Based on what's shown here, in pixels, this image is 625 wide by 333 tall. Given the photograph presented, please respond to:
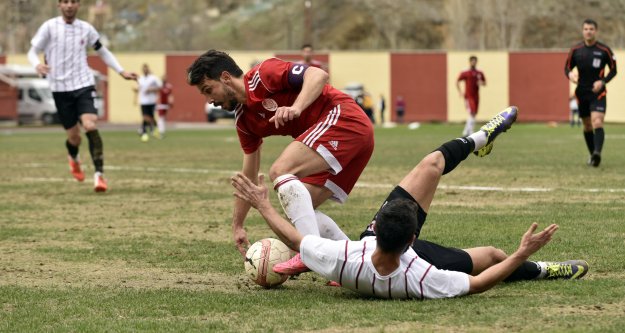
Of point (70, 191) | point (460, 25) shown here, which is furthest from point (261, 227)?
point (460, 25)

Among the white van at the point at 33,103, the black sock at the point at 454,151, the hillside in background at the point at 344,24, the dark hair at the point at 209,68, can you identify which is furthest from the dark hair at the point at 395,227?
the hillside in background at the point at 344,24

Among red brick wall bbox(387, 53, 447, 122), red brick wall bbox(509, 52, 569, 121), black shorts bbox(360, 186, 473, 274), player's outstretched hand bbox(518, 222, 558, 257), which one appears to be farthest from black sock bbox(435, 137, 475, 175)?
red brick wall bbox(387, 53, 447, 122)

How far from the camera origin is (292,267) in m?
A: 6.83

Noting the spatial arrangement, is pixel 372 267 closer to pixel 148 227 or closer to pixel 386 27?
pixel 148 227

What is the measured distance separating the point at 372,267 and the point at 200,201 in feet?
22.7

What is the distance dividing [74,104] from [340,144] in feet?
25.5

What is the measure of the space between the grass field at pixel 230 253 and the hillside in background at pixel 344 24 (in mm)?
48080

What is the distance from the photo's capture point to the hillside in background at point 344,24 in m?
67.9

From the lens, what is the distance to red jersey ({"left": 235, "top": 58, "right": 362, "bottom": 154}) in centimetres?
716

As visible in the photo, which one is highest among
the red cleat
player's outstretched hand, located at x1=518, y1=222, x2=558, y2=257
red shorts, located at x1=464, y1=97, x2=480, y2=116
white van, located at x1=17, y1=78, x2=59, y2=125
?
player's outstretched hand, located at x1=518, y1=222, x2=558, y2=257

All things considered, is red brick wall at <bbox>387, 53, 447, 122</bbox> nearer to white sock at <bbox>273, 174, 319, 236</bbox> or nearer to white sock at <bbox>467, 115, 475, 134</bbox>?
white sock at <bbox>467, 115, 475, 134</bbox>

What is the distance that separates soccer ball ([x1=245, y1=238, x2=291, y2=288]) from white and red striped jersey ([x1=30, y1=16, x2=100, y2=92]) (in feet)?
24.8

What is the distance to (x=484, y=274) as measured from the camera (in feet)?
20.3

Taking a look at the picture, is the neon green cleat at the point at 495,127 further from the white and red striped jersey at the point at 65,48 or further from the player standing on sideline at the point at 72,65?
the white and red striped jersey at the point at 65,48
